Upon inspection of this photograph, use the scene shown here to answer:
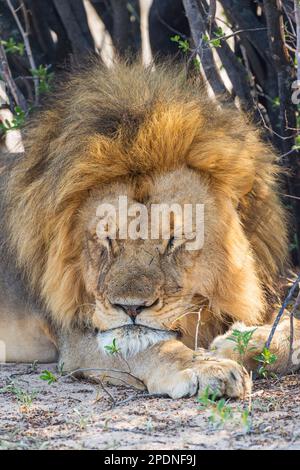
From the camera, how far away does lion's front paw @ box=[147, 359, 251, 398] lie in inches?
147

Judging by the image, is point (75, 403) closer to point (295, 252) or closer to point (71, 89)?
point (71, 89)

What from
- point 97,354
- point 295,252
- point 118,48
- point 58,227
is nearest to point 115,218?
point 58,227

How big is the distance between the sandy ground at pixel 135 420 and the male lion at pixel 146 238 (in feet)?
0.54

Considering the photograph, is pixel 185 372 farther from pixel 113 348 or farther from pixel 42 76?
pixel 42 76

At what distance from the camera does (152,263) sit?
13.2ft

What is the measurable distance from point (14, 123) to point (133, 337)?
197cm

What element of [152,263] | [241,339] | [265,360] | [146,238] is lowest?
[265,360]

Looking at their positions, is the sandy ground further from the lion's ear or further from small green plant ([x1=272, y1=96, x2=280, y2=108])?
small green plant ([x1=272, y1=96, x2=280, y2=108])

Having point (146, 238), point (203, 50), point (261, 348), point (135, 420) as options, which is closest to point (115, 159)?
point (146, 238)

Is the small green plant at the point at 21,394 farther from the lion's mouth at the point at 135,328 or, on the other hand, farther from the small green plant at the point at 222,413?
the small green plant at the point at 222,413

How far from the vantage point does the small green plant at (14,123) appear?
5428mm

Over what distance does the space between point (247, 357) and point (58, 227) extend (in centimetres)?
108

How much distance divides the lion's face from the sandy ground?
33 centimetres

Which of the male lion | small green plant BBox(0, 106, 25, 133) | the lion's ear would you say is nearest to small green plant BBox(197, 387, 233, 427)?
the male lion
